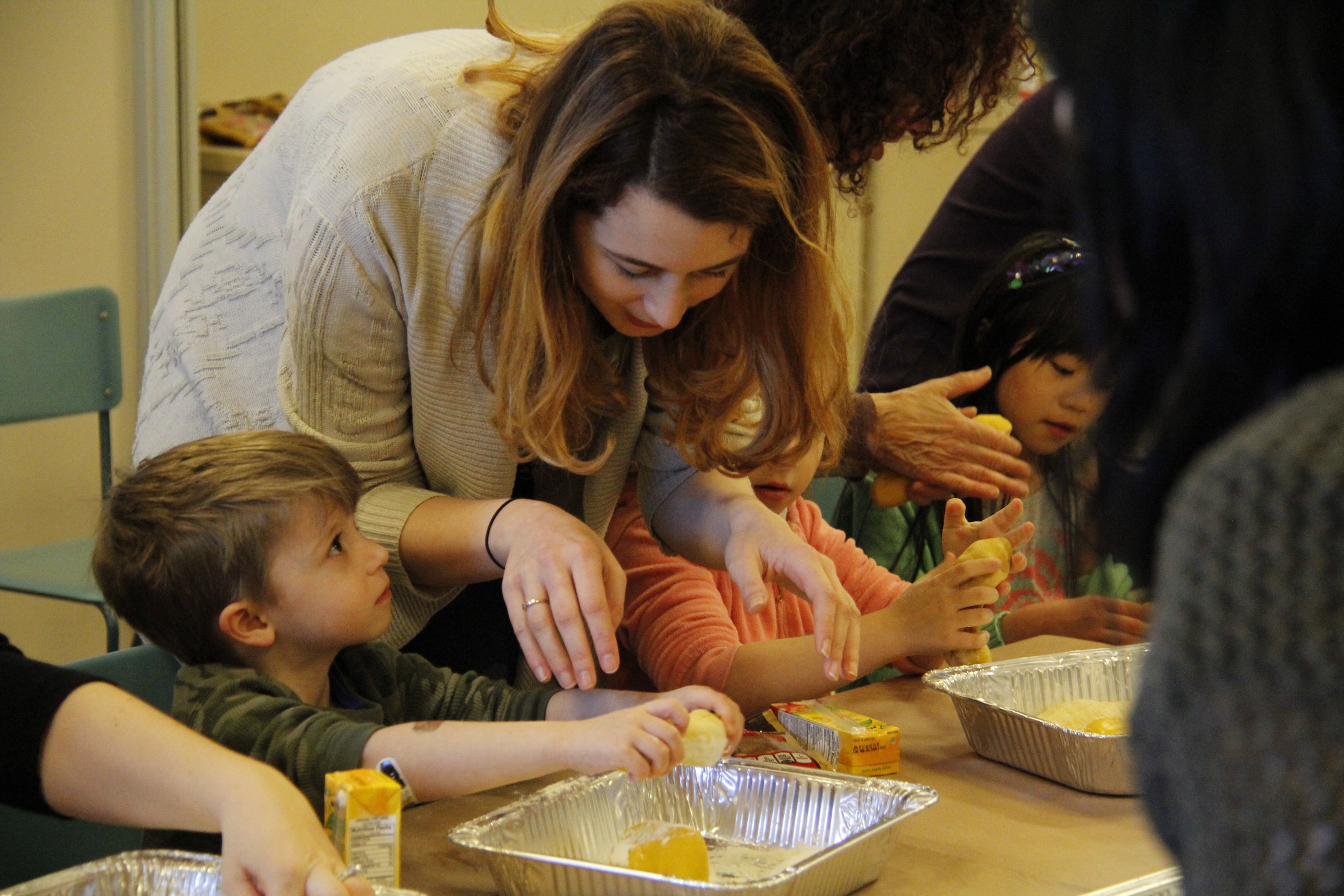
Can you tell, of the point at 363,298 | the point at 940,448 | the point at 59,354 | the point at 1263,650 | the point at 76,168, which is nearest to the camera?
the point at 1263,650

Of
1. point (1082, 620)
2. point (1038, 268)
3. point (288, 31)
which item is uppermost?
point (288, 31)

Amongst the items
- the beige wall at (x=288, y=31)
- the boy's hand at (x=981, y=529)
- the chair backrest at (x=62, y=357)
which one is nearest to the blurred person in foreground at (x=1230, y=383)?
the boy's hand at (x=981, y=529)

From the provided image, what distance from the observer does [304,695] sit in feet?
3.94

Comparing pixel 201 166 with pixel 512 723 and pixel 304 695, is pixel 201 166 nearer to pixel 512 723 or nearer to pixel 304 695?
pixel 304 695


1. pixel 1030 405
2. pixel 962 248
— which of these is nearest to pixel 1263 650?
pixel 1030 405

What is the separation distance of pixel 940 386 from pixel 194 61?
1806 millimetres

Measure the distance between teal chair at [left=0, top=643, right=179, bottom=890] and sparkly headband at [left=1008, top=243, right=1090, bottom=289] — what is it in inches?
49.0

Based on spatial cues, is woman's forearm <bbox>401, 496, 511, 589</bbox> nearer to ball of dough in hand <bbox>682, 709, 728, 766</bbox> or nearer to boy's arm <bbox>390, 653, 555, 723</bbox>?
boy's arm <bbox>390, 653, 555, 723</bbox>

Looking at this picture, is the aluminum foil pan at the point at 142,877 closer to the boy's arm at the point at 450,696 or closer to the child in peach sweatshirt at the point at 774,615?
the boy's arm at the point at 450,696

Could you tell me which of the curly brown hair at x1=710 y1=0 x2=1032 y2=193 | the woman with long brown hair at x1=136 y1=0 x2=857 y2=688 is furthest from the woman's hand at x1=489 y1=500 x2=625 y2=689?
the curly brown hair at x1=710 y1=0 x2=1032 y2=193

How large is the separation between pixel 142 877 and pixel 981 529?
0.98 m

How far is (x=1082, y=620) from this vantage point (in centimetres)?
174

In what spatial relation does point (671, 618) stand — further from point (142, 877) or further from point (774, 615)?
point (142, 877)

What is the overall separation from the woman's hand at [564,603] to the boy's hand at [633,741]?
79 mm
